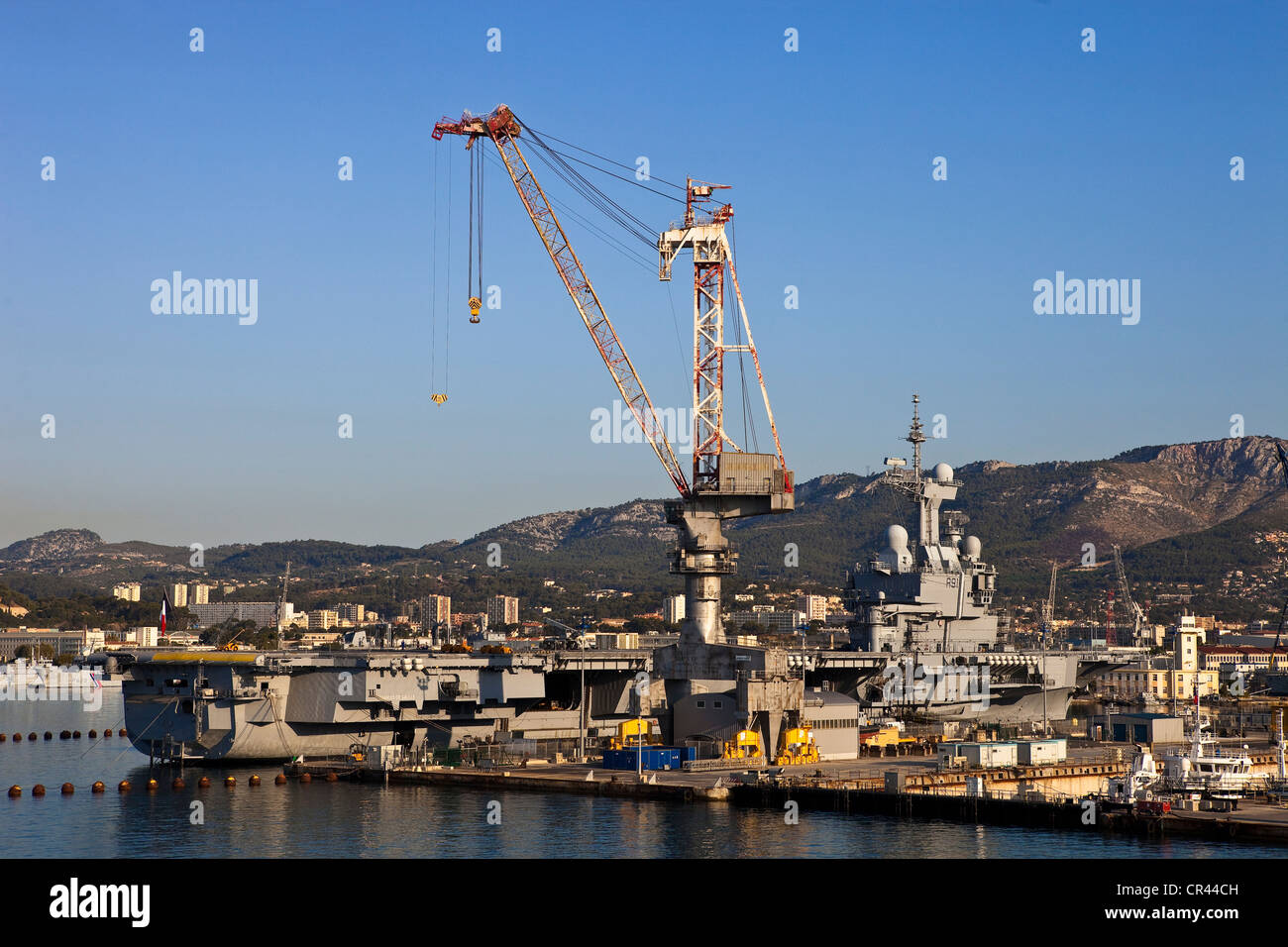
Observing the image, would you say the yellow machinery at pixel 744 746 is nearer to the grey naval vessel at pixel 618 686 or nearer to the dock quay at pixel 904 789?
the grey naval vessel at pixel 618 686

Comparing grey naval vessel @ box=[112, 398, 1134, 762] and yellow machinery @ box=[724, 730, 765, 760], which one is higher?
grey naval vessel @ box=[112, 398, 1134, 762]

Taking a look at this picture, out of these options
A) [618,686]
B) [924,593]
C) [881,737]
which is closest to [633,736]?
[618,686]

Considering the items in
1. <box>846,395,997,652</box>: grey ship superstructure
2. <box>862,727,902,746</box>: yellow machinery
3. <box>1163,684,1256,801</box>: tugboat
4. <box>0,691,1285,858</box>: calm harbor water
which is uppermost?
<box>846,395,997,652</box>: grey ship superstructure

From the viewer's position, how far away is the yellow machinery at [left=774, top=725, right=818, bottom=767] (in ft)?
205

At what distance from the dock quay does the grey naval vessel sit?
9.94 ft

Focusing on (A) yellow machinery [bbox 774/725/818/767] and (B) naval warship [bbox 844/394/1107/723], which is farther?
(B) naval warship [bbox 844/394/1107/723]

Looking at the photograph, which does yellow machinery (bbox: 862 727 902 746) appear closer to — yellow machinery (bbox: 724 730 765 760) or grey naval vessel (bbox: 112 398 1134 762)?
grey naval vessel (bbox: 112 398 1134 762)

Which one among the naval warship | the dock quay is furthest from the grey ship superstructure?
the dock quay

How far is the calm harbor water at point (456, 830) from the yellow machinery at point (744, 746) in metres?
10.5

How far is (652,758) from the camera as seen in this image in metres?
59.8

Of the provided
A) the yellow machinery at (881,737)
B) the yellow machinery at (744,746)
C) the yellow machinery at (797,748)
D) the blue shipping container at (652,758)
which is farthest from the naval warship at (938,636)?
the blue shipping container at (652,758)

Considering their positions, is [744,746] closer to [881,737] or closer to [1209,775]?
[881,737]
